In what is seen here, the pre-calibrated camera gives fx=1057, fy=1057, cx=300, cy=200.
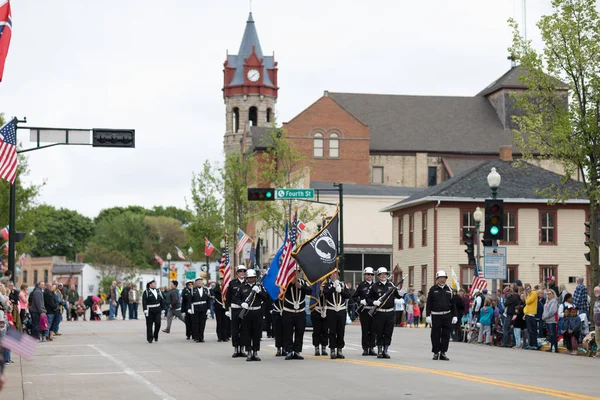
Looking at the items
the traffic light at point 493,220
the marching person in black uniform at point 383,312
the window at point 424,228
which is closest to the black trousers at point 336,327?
the marching person in black uniform at point 383,312

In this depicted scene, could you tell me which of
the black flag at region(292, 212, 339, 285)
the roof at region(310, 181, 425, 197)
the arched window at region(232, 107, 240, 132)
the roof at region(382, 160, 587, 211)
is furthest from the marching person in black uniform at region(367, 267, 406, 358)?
the arched window at region(232, 107, 240, 132)

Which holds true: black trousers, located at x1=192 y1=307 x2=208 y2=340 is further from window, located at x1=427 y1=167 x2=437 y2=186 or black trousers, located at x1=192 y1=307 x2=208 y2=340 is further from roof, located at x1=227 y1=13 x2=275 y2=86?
roof, located at x1=227 y1=13 x2=275 y2=86

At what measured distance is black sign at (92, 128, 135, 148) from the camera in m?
30.9

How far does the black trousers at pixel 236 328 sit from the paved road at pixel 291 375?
0.44 m

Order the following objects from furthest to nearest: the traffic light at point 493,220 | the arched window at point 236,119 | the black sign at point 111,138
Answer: the arched window at point 236,119
the black sign at point 111,138
the traffic light at point 493,220

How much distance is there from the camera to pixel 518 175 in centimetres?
5888

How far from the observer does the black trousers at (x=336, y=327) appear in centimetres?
2248

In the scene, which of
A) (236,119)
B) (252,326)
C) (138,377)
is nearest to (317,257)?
(252,326)

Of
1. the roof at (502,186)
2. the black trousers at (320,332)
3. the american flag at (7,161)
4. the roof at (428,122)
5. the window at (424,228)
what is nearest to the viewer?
the black trousers at (320,332)

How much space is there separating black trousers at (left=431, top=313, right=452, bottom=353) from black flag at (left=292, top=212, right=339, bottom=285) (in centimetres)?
257

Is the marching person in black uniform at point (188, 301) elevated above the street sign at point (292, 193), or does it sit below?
below

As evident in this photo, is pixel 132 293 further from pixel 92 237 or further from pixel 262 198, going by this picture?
pixel 92 237

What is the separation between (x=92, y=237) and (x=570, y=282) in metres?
114

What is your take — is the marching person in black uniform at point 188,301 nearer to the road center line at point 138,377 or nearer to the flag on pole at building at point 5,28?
the road center line at point 138,377
